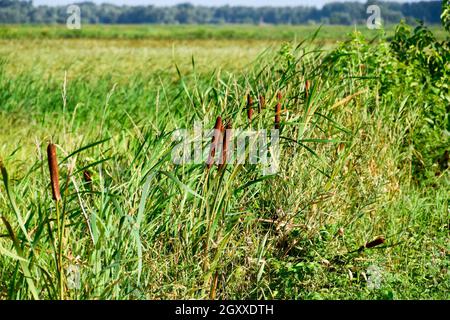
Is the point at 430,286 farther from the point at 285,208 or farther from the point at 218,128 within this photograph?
the point at 218,128

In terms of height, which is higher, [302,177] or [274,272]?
[302,177]

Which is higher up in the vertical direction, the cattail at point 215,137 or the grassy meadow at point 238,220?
the cattail at point 215,137

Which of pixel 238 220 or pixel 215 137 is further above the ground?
pixel 215 137

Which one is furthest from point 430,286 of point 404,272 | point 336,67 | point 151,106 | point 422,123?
point 151,106

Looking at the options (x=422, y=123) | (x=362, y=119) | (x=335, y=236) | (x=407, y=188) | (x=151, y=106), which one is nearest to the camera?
(x=335, y=236)

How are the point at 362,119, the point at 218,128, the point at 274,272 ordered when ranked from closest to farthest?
1. the point at 218,128
2. the point at 274,272
3. the point at 362,119

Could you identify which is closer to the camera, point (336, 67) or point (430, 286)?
point (430, 286)

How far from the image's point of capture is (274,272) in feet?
10.9

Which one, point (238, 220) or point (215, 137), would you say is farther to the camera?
point (238, 220)

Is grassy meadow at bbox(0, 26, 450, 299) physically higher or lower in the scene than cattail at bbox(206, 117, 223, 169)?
lower

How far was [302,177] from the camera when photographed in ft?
12.3

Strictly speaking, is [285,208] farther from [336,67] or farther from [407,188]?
[336,67]
